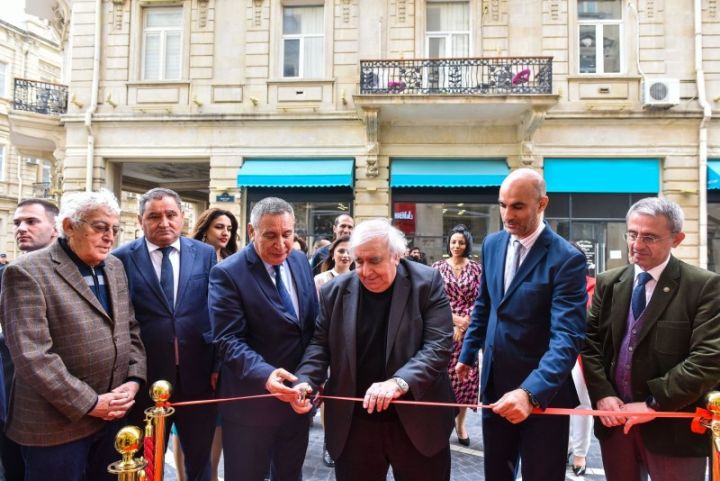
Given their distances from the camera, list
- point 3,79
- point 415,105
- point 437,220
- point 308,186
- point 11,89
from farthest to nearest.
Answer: point 3,79 → point 11,89 → point 437,220 → point 308,186 → point 415,105

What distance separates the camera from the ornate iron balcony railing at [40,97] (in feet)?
45.3

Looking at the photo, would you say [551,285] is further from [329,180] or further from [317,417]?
[329,180]

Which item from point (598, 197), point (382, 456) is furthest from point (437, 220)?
point (382, 456)

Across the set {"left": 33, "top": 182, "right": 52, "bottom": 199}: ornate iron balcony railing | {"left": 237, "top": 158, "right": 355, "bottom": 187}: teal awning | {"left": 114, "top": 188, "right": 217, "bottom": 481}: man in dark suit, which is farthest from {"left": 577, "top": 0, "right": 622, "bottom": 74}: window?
{"left": 33, "top": 182, "right": 52, "bottom": 199}: ornate iron balcony railing

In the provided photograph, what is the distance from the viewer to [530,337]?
8.80 feet

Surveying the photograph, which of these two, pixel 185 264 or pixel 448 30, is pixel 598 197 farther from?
pixel 185 264

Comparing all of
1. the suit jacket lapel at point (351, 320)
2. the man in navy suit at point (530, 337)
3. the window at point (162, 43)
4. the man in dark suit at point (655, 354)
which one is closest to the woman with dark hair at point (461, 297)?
the man in navy suit at point (530, 337)

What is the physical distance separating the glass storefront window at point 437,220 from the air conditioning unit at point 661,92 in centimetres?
433

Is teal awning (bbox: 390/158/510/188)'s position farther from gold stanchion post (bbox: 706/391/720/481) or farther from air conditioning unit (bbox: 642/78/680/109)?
gold stanchion post (bbox: 706/391/720/481)

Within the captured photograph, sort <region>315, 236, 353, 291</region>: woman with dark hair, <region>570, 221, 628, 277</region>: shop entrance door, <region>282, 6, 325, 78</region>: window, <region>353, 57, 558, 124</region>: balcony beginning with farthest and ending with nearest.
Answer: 1. <region>282, 6, 325, 78</region>: window
2. <region>570, 221, 628, 277</region>: shop entrance door
3. <region>353, 57, 558, 124</region>: balcony
4. <region>315, 236, 353, 291</region>: woman with dark hair

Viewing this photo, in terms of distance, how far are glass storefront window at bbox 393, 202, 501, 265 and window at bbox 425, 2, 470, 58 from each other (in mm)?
3932

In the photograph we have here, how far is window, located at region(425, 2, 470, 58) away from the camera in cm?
1245

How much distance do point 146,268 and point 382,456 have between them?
74.4 inches

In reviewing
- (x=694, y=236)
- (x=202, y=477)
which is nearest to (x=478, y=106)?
(x=694, y=236)
